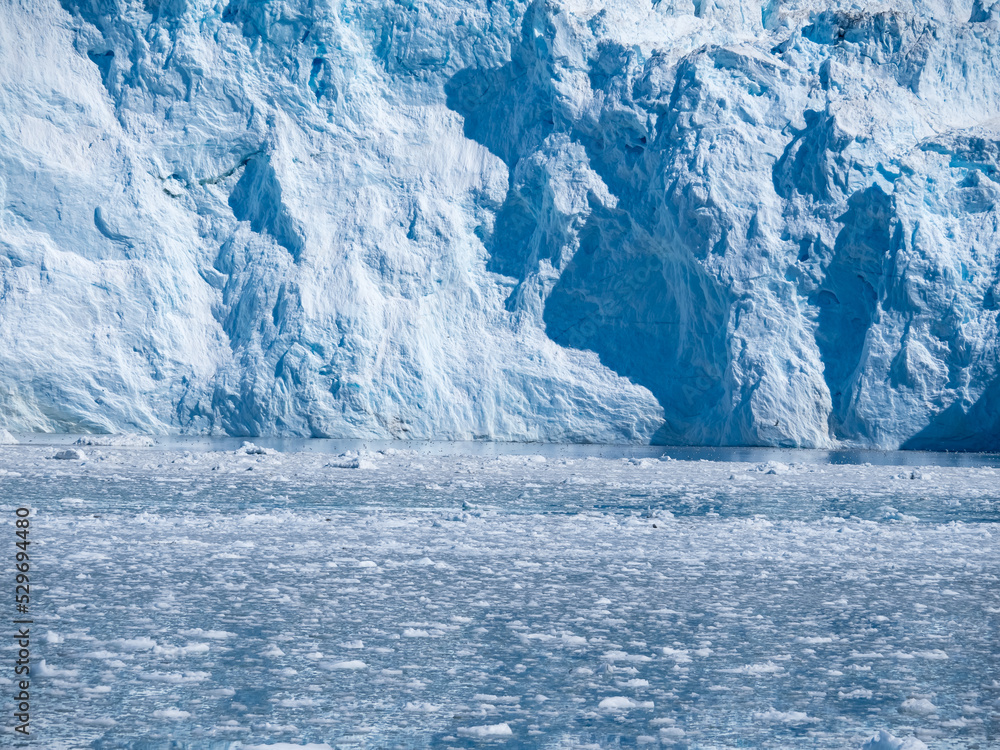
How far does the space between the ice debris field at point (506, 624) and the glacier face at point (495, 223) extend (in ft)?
47.6

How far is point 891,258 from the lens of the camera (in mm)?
24062

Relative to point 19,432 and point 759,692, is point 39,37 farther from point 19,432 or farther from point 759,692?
point 759,692

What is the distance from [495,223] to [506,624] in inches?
913

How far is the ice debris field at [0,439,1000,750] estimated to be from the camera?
3314mm

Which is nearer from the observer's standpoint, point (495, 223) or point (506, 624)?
point (506, 624)

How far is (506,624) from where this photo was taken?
15.5 feet

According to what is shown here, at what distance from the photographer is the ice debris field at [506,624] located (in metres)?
3.31

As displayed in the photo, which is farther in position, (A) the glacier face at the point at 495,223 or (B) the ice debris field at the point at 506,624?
(A) the glacier face at the point at 495,223

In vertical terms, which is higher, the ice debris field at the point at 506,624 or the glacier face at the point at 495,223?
the glacier face at the point at 495,223

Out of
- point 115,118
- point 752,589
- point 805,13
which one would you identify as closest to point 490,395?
point 115,118

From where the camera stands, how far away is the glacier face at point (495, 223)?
24016 mm

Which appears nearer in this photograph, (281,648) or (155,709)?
(155,709)

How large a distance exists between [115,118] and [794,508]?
849 inches

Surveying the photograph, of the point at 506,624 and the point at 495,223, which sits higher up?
the point at 495,223
